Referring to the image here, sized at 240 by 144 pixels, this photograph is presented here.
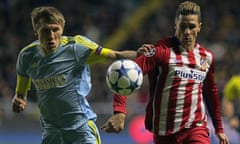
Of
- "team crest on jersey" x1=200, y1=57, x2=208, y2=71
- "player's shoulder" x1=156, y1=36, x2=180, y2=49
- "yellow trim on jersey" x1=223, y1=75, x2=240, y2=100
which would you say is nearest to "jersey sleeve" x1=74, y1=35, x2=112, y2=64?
"player's shoulder" x1=156, y1=36, x2=180, y2=49

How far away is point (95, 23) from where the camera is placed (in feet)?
60.0

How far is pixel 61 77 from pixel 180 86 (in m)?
0.97

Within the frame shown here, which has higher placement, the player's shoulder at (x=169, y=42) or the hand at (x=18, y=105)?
the player's shoulder at (x=169, y=42)

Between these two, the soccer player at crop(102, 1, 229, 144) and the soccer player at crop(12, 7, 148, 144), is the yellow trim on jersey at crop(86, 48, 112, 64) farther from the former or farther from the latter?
the soccer player at crop(102, 1, 229, 144)

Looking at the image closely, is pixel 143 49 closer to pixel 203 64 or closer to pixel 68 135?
pixel 203 64

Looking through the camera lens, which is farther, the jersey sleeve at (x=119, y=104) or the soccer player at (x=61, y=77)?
the soccer player at (x=61, y=77)

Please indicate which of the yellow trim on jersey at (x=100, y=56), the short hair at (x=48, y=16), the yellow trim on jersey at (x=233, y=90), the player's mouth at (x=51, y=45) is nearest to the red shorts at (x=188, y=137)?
the yellow trim on jersey at (x=100, y=56)

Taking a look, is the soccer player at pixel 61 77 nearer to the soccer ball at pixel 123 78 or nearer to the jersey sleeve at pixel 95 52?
the jersey sleeve at pixel 95 52

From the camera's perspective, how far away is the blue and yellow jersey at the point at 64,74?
251 inches

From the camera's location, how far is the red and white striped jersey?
6383 millimetres

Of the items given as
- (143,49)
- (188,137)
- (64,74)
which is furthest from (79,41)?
(188,137)

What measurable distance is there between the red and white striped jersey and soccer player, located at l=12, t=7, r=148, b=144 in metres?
0.43

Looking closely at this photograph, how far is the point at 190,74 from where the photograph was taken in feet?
21.1

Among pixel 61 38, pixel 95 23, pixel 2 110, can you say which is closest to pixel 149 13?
pixel 95 23
